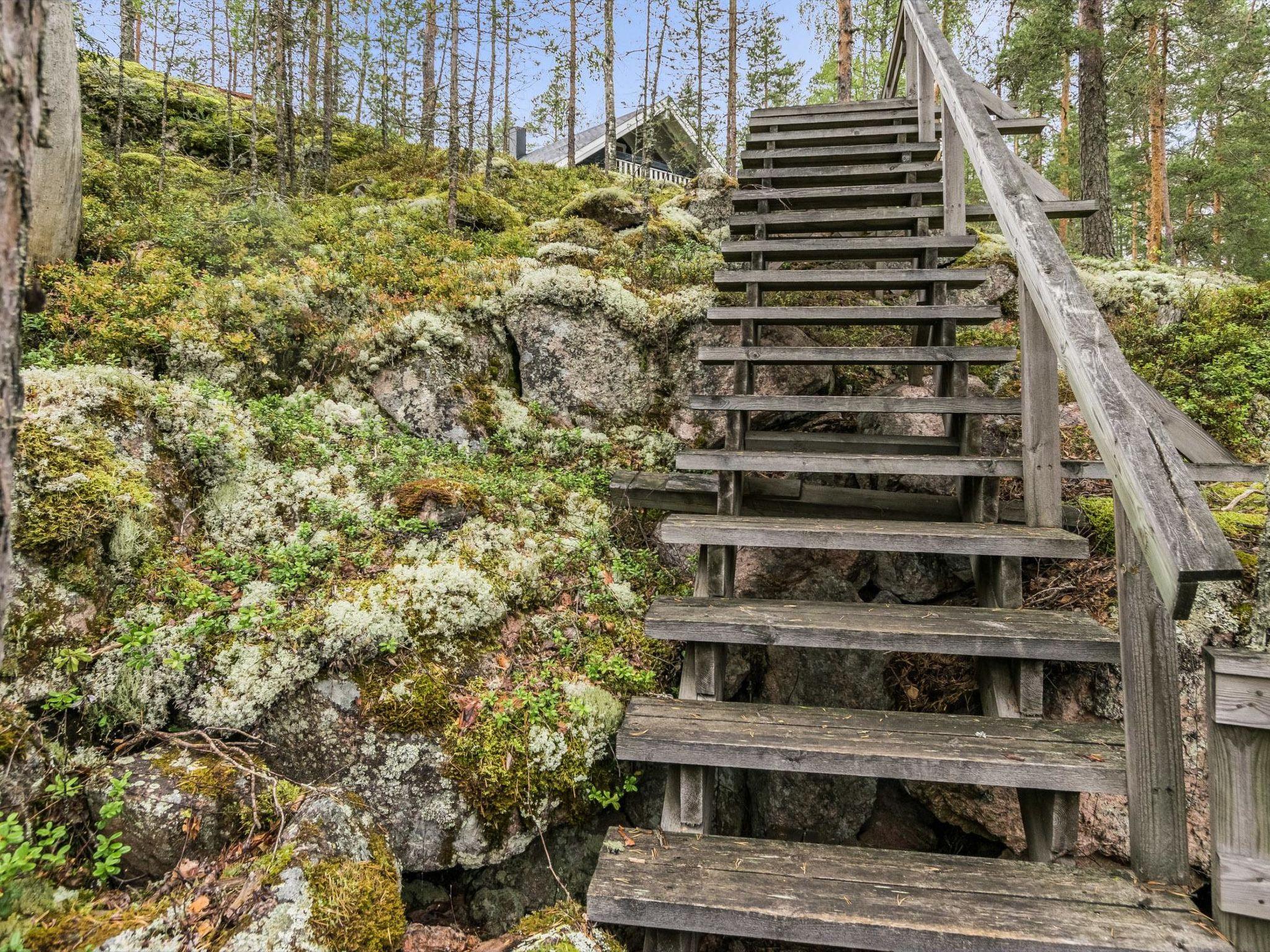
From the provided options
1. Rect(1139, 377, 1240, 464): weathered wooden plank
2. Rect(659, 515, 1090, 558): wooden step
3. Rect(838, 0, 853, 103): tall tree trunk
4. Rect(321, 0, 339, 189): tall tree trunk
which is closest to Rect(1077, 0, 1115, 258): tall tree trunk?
Rect(838, 0, 853, 103): tall tree trunk

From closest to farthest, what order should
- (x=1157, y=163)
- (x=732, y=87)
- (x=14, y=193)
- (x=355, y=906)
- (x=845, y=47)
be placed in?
1. (x=14, y=193)
2. (x=355, y=906)
3. (x=845, y=47)
4. (x=1157, y=163)
5. (x=732, y=87)

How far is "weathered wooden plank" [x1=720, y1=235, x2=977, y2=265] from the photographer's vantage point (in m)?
3.98

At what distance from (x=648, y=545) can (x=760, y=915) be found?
7.92ft

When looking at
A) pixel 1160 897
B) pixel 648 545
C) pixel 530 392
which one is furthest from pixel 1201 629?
pixel 530 392

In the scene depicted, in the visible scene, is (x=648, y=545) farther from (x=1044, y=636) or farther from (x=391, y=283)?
(x=391, y=283)

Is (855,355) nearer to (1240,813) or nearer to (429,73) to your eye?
(1240,813)

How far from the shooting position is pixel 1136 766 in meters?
Result: 1.85

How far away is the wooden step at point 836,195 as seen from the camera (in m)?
4.61

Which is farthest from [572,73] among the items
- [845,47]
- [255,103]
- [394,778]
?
[394,778]

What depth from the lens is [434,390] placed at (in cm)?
458

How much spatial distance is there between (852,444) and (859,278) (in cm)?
106

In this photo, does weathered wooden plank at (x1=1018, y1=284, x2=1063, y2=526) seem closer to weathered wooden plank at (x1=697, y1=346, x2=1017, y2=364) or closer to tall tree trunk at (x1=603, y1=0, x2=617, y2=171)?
weathered wooden plank at (x1=697, y1=346, x2=1017, y2=364)

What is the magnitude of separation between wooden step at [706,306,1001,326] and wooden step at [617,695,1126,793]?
2.28 meters

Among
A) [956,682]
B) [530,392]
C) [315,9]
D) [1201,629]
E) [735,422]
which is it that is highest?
[315,9]
